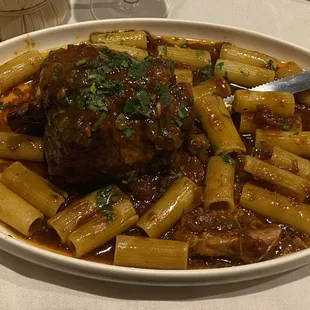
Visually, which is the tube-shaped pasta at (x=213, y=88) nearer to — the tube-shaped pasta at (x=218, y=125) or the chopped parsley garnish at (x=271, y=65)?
the tube-shaped pasta at (x=218, y=125)

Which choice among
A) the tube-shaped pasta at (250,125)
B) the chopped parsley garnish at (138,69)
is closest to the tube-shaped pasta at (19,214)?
the chopped parsley garnish at (138,69)

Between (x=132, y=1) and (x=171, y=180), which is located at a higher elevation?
(x=132, y=1)

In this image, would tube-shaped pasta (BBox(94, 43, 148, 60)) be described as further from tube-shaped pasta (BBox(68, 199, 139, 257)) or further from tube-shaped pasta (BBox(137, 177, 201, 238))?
tube-shaped pasta (BBox(68, 199, 139, 257))

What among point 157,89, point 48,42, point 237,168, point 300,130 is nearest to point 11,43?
point 48,42

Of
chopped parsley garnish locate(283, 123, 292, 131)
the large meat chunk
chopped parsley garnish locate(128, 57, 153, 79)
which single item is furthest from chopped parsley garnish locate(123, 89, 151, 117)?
chopped parsley garnish locate(283, 123, 292, 131)

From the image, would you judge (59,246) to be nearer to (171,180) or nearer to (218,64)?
(171,180)

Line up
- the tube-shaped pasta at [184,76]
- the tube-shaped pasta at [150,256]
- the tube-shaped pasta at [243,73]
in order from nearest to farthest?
the tube-shaped pasta at [150,256] < the tube-shaped pasta at [184,76] < the tube-shaped pasta at [243,73]
